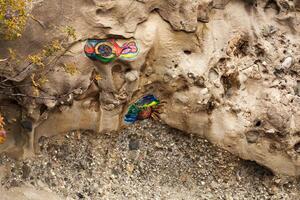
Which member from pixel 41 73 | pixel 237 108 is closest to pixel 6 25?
pixel 41 73

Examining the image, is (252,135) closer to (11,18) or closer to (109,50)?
(109,50)

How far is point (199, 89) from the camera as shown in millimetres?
8477

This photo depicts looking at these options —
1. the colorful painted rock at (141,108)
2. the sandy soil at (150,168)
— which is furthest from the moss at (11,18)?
the colorful painted rock at (141,108)

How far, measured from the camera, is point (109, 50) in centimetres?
793

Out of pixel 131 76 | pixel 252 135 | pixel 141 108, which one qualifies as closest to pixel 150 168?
pixel 141 108

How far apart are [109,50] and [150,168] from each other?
2271mm

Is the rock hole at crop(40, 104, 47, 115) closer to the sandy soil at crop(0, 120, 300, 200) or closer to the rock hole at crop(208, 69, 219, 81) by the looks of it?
the sandy soil at crop(0, 120, 300, 200)

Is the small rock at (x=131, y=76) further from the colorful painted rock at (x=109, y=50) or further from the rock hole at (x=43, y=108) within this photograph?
the rock hole at (x=43, y=108)

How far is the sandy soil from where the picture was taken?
8438 millimetres

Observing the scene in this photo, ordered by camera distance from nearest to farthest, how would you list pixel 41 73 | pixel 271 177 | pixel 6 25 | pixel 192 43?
pixel 6 25 → pixel 41 73 → pixel 192 43 → pixel 271 177

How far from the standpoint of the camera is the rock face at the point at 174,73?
7.59m

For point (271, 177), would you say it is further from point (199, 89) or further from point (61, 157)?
point (61, 157)

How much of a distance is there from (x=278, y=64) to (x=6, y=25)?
4631 millimetres

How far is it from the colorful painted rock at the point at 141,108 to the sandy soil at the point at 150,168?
158mm
